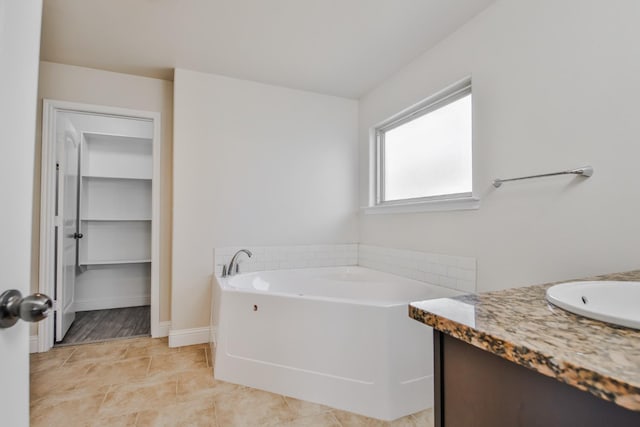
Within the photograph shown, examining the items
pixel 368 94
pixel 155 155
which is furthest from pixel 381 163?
pixel 155 155

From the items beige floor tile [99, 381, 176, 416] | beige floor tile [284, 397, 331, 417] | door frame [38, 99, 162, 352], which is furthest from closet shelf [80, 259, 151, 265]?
beige floor tile [284, 397, 331, 417]

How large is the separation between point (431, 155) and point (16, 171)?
8.21ft

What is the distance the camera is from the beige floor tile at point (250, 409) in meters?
1.66

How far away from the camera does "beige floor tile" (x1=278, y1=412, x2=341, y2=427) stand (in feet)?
5.33

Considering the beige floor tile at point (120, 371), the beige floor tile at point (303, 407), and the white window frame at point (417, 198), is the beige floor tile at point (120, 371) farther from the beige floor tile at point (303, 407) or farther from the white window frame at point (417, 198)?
the white window frame at point (417, 198)

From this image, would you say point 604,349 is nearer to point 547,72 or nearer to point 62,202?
point 547,72

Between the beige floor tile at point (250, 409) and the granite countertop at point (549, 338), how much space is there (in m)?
1.40

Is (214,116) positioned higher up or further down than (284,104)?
further down

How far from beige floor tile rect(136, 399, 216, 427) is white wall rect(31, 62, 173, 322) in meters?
1.25

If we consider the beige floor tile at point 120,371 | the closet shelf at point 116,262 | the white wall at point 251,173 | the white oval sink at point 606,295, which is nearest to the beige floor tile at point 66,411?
the beige floor tile at point 120,371

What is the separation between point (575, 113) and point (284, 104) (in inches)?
→ 91.8

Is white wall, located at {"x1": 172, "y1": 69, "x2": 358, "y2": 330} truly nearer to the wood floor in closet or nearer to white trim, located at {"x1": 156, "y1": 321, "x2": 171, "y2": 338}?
white trim, located at {"x1": 156, "y1": 321, "x2": 171, "y2": 338}

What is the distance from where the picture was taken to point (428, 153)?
2.57 m

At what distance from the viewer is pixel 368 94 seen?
3.20 m
